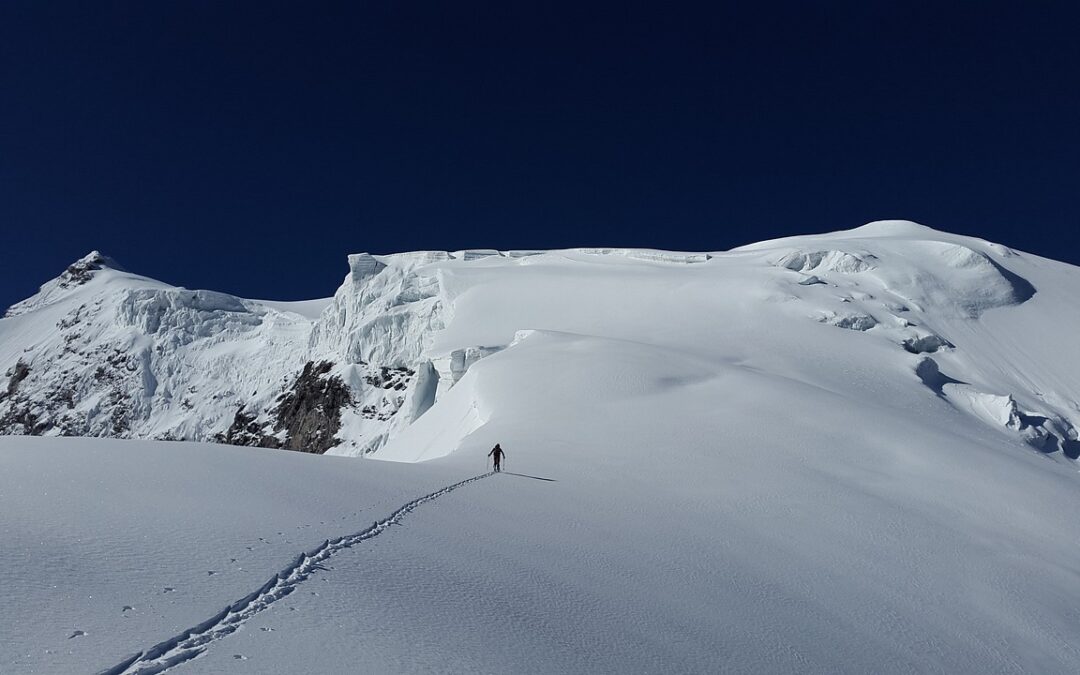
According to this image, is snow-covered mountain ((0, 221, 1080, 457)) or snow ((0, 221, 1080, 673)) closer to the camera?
snow ((0, 221, 1080, 673))

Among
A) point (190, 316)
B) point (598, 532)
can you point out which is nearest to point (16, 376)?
point (190, 316)

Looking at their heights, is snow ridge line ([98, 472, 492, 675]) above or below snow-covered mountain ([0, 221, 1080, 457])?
below

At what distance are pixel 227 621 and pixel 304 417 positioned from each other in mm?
67173

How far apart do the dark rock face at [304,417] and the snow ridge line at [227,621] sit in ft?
192

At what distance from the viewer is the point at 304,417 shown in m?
69.6

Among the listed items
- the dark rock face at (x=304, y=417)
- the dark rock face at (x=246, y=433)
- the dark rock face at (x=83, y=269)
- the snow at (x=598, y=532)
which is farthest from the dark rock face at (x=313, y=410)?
the dark rock face at (x=83, y=269)

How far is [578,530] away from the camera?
1116cm

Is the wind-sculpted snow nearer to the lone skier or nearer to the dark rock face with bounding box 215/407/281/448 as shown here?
the dark rock face with bounding box 215/407/281/448

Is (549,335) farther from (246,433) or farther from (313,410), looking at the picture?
(246,433)

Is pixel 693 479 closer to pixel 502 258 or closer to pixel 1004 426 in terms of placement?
pixel 1004 426

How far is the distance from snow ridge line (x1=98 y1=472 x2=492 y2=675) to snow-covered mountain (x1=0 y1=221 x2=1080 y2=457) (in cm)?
2003

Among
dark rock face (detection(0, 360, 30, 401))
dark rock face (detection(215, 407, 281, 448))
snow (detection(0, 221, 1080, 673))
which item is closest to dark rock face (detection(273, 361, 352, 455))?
dark rock face (detection(215, 407, 281, 448))

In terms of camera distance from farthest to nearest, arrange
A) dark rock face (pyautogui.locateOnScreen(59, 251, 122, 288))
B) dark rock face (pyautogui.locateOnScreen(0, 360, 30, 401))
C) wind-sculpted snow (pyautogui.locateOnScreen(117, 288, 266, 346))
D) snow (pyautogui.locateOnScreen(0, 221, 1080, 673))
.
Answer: dark rock face (pyautogui.locateOnScreen(59, 251, 122, 288)) → dark rock face (pyautogui.locateOnScreen(0, 360, 30, 401)) → wind-sculpted snow (pyautogui.locateOnScreen(117, 288, 266, 346)) → snow (pyautogui.locateOnScreen(0, 221, 1080, 673))

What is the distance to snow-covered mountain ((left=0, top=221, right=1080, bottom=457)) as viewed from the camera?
3700 cm
